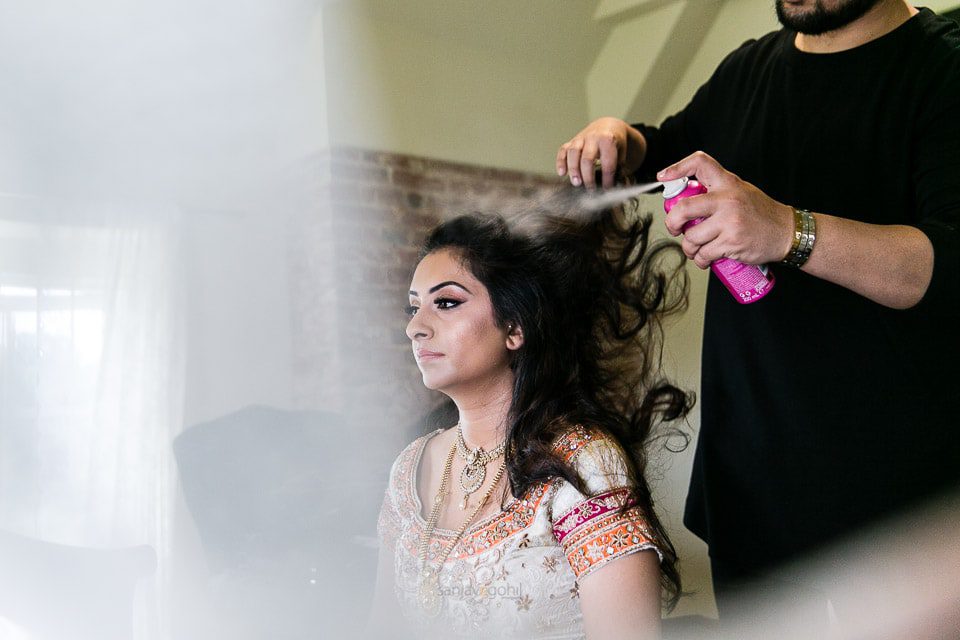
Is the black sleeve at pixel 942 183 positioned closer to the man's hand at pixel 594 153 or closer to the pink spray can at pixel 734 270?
the pink spray can at pixel 734 270

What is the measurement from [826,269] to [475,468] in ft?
1.44

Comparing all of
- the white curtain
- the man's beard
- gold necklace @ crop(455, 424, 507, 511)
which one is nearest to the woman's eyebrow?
gold necklace @ crop(455, 424, 507, 511)

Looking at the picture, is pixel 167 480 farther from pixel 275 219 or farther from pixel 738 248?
pixel 738 248

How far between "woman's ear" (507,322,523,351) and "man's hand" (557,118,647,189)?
0.68ft

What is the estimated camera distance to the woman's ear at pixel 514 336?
1033mm

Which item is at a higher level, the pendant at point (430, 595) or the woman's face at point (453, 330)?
the woman's face at point (453, 330)

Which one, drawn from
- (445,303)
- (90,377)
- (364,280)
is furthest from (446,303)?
(90,377)

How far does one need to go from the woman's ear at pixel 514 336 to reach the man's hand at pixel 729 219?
0.91 feet

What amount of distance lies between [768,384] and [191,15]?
80cm

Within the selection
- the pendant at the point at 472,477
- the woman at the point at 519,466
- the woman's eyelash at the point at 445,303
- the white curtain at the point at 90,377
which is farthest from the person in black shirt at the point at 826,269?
the white curtain at the point at 90,377

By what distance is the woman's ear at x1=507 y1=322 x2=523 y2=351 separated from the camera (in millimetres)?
1033

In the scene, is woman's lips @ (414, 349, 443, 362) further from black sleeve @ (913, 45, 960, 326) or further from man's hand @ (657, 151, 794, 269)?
black sleeve @ (913, 45, 960, 326)

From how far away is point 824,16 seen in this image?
3.23 feet

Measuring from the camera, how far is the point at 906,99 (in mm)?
953
